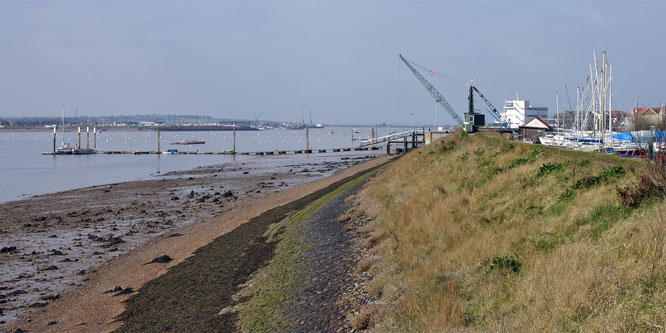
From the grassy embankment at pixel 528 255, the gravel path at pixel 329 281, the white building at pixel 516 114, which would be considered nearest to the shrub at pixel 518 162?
the grassy embankment at pixel 528 255

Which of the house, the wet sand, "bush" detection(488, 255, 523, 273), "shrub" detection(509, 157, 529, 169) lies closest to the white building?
the house

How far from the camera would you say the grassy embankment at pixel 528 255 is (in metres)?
6.65

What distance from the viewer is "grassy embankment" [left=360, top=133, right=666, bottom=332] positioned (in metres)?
6.65

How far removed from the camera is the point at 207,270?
16703mm

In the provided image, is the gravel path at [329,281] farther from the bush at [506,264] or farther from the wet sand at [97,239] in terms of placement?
the wet sand at [97,239]

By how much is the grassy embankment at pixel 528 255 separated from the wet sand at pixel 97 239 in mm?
7771

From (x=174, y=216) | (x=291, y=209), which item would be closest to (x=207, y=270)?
(x=291, y=209)

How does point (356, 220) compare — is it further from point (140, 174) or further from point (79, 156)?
point (79, 156)

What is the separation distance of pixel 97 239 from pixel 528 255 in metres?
21.7

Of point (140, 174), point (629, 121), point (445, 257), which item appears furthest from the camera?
point (629, 121)

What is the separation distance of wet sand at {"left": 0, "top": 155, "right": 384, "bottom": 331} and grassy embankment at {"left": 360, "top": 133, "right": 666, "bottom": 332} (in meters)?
7.77

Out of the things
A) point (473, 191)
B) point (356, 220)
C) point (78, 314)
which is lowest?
point (78, 314)

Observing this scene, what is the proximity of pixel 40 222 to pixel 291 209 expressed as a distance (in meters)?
14.9

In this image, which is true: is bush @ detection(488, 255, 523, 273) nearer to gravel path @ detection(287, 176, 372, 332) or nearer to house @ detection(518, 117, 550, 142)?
gravel path @ detection(287, 176, 372, 332)
